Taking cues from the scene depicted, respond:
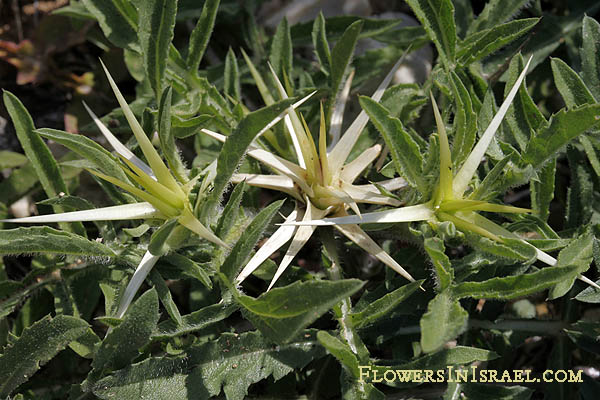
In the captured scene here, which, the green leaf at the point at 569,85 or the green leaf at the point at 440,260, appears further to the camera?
the green leaf at the point at 569,85

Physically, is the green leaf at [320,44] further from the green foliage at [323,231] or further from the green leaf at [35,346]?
the green leaf at [35,346]

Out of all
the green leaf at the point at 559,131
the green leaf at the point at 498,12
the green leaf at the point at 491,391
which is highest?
the green leaf at the point at 498,12

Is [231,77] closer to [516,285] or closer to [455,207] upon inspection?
[455,207]

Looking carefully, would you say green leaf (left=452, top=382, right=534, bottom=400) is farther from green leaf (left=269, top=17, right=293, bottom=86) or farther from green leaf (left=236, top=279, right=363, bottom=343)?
green leaf (left=269, top=17, right=293, bottom=86)

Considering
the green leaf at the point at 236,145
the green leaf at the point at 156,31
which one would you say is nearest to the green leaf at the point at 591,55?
the green leaf at the point at 236,145

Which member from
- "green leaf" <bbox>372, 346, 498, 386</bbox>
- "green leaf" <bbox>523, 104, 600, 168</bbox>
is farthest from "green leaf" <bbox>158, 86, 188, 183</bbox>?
"green leaf" <bbox>523, 104, 600, 168</bbox>

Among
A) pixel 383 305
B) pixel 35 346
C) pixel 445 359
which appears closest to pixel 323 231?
pixel 383 305

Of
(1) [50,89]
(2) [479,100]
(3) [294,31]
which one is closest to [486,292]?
(2) [479,100]
